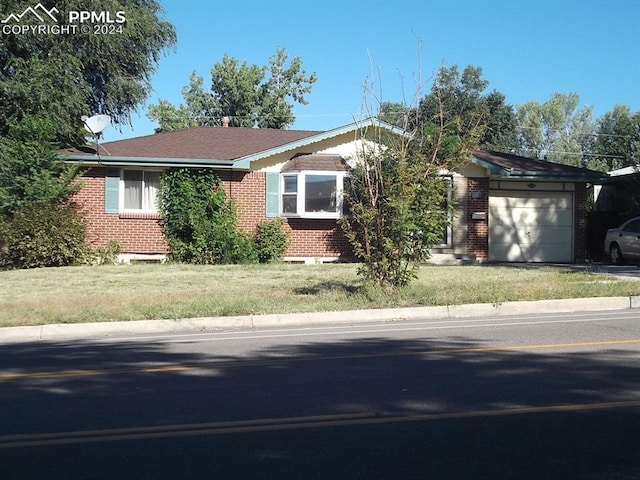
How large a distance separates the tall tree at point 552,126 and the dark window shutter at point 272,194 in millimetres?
52122

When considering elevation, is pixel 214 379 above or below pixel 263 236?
below

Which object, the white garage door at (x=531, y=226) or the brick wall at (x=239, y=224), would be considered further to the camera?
the white garage door at (x=531, y=226)

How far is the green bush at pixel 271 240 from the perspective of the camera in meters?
20.8

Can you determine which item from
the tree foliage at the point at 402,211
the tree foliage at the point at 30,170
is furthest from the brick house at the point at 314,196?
the tree foliage at the point at 402,211

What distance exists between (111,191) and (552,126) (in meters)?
58.7

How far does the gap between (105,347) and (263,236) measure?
11168 millimetres

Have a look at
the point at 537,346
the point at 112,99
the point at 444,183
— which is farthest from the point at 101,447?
the point at 112,99

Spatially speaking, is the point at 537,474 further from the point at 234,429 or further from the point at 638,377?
the point at 638,377

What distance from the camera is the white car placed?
20.5m

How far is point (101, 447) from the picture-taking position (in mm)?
5070

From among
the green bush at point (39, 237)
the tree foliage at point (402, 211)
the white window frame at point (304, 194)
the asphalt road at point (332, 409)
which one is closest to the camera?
the asphalt road at point (332, 409)

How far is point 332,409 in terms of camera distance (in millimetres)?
5910

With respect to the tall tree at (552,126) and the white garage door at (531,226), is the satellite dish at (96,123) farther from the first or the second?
the tall tree at (552,126)

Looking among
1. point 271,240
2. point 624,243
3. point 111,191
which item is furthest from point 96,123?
point 624,243
